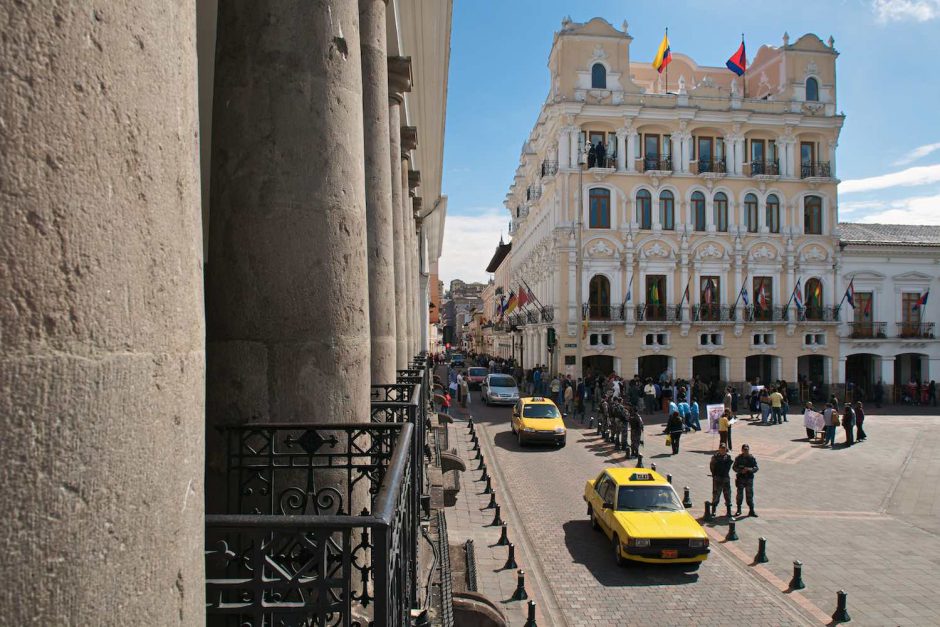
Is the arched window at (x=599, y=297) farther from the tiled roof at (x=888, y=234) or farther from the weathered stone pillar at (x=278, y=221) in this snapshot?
the weathered stone pillar at (x=278, y=221)

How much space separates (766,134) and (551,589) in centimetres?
3754

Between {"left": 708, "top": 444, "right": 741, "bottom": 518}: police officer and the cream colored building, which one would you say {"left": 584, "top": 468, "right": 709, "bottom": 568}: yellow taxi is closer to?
{"left": 708, "top": 444, "right": 741, "bottom": 518}: police officer

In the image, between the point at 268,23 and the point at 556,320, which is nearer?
the point at 268,23

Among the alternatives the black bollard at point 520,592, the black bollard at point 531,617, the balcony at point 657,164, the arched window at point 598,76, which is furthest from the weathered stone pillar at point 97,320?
the arched window at point 598,76

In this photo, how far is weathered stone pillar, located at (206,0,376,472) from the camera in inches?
159

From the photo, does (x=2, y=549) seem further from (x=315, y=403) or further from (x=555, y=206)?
(x=555, y=206)

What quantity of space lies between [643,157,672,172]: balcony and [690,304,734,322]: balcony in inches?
325

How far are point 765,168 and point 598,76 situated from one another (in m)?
11.5

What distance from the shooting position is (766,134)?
40219mm

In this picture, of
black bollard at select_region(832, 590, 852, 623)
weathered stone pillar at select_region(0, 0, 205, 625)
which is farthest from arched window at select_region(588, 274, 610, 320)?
weathered stone pillar at select_region(0, 0, 205, 625)

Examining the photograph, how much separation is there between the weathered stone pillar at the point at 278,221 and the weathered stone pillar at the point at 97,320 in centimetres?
222

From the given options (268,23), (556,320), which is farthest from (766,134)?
(268,23)

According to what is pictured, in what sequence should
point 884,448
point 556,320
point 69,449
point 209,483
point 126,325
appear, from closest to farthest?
point 69,449, point 126,325, point 209,483, point 884,448, point 556,320

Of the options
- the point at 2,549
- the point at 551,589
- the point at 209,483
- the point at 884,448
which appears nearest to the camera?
the point at 2,549
